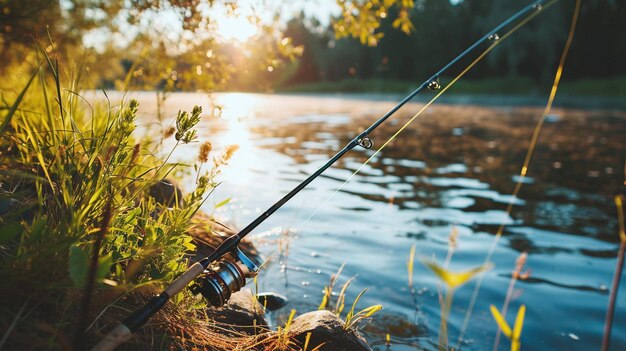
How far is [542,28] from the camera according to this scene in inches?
1763

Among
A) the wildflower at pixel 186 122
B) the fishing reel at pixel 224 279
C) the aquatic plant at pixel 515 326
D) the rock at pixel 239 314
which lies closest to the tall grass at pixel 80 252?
the wildflower at pixel 186 122

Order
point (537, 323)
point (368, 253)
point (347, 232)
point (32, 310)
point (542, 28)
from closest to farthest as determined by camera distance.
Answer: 1. point (32, 310)
2. point (537, 323)
3. point (368, 253)
4. point (347, 232)
5. point (542, 28)

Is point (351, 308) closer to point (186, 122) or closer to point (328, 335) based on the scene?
point (328, 335)

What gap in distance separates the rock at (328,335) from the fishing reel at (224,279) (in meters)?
0.49

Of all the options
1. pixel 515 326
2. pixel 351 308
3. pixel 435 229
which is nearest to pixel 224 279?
pixel 351 308

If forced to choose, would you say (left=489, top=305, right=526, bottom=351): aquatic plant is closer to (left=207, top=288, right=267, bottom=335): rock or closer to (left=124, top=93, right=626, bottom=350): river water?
(left=124, top=93, right=626, bottom=350): river water

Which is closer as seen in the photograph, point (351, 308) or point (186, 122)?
point (186, 122)

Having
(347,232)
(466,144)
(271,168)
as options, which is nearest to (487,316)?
(347,232)

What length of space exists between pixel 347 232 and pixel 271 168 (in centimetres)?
439

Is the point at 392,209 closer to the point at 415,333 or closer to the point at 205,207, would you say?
the point at 205,207

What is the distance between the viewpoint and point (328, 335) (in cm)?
272

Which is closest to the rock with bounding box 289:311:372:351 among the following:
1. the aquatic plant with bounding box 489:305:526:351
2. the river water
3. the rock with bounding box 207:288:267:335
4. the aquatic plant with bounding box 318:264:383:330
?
the aquatic plant with bounding box 318:264:383:330

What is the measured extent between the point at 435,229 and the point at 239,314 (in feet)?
12.9

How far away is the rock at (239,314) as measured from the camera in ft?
10.00
